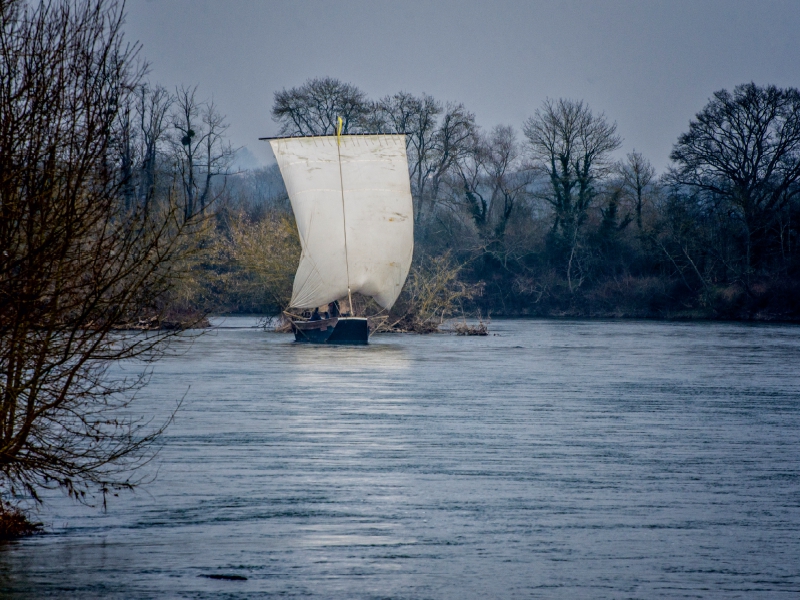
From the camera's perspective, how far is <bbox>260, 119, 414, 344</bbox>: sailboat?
3338 centimetres

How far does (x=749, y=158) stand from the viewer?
4375 cm

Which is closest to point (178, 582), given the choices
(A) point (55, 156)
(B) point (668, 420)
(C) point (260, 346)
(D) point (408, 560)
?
(D) point (408, 560)

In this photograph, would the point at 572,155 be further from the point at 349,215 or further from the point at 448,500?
the point at 448,500

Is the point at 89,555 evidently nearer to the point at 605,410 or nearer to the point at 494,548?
the point at 494,548

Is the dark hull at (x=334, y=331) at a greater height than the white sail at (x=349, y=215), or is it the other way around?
the white sail at (x=349, y=215)

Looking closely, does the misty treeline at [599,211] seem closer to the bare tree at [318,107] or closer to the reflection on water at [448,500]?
the bare tree at [318,107]

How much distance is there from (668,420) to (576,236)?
35490 mm

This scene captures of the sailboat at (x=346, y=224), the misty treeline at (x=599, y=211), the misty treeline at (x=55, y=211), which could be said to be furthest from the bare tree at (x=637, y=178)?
the misty treeline at (x=55, y=211)

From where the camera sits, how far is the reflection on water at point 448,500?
6453mm

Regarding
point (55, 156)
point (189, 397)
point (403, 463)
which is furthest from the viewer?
point (189, 397)

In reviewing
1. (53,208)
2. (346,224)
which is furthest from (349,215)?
(53,208)

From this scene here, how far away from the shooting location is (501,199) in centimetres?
5241

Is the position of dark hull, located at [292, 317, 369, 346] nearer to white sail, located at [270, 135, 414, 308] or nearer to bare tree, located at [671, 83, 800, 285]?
white sail, located at [270, 135, 414, 308]

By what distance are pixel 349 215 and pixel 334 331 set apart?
12.4ft
